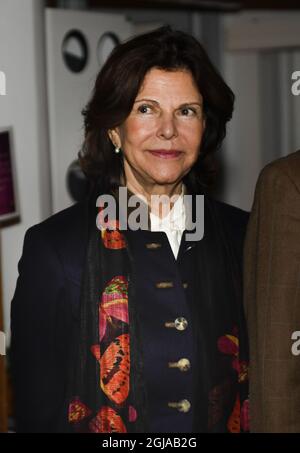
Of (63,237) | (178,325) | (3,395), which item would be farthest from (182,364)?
(3,395)

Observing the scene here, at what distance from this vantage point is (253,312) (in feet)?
5.41

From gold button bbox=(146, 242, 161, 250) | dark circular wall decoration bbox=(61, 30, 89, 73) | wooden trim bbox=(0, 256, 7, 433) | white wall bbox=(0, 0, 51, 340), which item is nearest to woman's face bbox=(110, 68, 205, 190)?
gold button bbox=(146, 242, 161, 250)

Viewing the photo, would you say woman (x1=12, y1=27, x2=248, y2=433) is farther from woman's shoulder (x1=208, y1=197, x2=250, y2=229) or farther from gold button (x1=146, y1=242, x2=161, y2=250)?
woman's shoulder (x1=208, y1=197, x2=250, y2=229)

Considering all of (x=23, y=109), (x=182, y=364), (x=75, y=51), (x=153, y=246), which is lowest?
(x=182, y=364)

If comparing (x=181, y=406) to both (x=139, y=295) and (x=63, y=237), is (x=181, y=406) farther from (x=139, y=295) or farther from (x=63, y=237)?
(x=63, y=237)

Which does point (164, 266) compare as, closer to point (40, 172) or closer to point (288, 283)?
point (288, 283)

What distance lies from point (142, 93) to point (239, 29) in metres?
2.18

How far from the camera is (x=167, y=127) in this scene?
1.63 meters

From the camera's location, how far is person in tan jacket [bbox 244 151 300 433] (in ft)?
5.01

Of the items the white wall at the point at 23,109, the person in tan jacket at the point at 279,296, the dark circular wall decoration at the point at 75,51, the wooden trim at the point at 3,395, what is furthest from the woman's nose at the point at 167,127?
the dark circular wall decoration at the point at 75,51

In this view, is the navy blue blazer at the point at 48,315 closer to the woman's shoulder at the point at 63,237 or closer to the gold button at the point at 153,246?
the woman's shoulder at the point at 63,237

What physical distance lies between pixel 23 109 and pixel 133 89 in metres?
1.24

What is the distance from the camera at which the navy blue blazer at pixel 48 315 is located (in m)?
1.66
